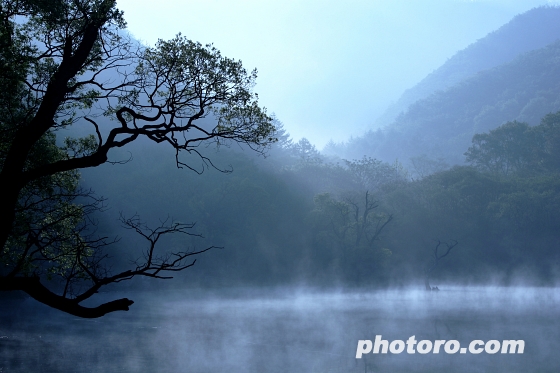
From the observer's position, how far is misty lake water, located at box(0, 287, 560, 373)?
49.2ft

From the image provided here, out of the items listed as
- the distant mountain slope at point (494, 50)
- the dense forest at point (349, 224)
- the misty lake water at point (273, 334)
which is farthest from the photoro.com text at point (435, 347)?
the distant mountain slope at point (494, 50)

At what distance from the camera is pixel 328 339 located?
1944cm

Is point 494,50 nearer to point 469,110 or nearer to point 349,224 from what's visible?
point 469,110

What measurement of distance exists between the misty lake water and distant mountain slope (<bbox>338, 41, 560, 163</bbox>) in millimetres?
70495

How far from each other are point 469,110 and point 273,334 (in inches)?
4515

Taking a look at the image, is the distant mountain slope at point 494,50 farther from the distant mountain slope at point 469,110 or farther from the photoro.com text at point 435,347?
the photoro.com text at point 435,347

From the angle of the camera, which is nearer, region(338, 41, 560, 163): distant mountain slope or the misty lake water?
the misty lake water

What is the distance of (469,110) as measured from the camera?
397 feet

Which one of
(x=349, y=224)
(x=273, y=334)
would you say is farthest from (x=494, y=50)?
(x=273, y=334)

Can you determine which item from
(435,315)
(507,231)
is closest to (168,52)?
(435,315)

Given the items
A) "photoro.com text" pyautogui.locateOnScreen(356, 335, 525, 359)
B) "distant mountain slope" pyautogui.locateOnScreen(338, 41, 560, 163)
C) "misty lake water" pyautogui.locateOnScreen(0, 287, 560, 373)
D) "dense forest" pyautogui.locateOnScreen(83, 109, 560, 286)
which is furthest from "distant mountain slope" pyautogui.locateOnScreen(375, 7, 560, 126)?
"photoro.com text" pyautogui.locateOnScreen(356, 335, 525, 359)

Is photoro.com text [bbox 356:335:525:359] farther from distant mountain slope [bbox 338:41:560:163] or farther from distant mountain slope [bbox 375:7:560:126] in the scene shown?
distant mountain slope [bbox 375:7:560:126]

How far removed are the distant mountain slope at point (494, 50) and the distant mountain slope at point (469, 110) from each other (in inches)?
1317

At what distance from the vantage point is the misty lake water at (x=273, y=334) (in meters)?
15.0
